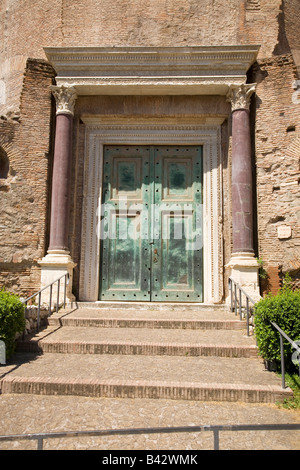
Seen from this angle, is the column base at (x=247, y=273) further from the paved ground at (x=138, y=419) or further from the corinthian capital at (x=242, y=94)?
the paved ground at (x=138, y=419)

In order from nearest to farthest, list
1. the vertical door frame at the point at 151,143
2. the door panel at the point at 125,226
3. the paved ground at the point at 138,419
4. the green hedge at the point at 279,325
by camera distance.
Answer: the paved ground at the point at 138,419 → the green hedge at the point at 279,325 → the vertical door frame at the point at 151,143 → the door panel at the point at 125,226

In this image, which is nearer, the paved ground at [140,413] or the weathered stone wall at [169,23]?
the paved ground at [140,413]

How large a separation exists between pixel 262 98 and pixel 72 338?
22.0ft

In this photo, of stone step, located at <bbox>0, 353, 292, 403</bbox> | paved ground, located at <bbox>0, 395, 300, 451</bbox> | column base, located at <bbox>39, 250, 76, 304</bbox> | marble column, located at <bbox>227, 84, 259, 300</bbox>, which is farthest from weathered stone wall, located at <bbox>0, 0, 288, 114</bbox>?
paved ground, located at <bbox>0, 395, 300, 451</bbox>

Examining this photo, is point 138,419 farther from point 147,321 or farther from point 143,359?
point 147,321

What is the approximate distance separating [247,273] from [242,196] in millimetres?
1673

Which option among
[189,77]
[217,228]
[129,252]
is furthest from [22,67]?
[217,228]

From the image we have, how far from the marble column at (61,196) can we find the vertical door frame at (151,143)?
0.65 m

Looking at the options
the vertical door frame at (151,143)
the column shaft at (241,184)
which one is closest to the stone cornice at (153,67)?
the vertical door frame at (151,143)

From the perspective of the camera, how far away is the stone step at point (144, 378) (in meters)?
4.04

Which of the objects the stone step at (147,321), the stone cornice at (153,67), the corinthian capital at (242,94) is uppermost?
the stone cornice at (153,67)

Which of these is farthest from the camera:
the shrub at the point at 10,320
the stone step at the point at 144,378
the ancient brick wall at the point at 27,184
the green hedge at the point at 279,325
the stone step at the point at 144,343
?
the ancient brick wall at the point at 27,184

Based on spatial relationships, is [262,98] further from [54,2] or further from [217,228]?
[54,2]

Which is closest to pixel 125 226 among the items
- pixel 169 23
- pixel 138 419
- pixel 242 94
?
pixel 242 94
